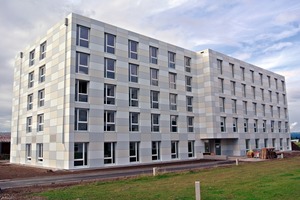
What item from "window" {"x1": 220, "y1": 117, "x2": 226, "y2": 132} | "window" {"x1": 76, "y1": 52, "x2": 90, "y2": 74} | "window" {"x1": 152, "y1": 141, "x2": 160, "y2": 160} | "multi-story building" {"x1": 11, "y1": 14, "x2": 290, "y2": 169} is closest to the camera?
"multi-story building" {"x1": 11, "y1": 14, "x2": 290, "y2": 169}

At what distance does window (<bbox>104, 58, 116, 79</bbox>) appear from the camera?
97.5 feet

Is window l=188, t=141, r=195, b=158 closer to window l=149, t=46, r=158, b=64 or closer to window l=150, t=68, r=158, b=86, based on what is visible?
window l=150, t=68, r=158, b=86

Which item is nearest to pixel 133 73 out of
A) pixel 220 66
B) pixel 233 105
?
pixel 220 66

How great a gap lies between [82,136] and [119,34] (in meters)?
11.7

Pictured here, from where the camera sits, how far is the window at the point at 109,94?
2920 cm

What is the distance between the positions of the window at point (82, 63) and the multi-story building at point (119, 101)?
0.32 feet

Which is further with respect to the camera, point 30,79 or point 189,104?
point 189,104

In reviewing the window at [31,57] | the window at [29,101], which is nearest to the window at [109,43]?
the window at [31,57]

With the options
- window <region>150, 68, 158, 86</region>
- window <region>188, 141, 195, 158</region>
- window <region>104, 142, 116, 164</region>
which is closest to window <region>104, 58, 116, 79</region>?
window <region>150, 68, 158, 86</region>

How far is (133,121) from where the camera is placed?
1226 inches

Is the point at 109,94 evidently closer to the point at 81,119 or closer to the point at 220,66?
the point at 81,119

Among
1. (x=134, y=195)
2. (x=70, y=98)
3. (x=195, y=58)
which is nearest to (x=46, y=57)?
(x=70, y=98)

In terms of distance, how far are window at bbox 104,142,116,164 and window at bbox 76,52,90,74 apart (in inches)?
290

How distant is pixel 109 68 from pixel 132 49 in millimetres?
4155
